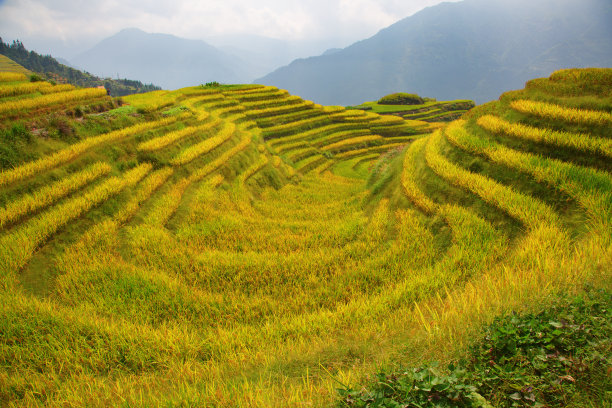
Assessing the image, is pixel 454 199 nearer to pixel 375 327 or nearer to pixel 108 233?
pixel 375 327

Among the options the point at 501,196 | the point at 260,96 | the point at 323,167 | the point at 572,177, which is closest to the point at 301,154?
the point at 323,167

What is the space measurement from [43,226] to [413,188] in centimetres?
751

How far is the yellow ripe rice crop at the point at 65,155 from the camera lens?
5606 mm

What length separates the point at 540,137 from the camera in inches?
213

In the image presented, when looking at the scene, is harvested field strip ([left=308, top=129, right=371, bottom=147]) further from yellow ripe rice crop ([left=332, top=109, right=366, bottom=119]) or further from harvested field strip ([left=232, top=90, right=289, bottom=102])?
harvested field strip ([left=232, top=90, right=289, bottom=102])

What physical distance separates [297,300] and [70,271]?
11.9 feet

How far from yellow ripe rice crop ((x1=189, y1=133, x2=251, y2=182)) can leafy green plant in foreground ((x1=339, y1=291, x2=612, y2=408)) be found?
8.44 metres

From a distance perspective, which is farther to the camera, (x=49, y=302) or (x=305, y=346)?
(x=49, y=302)

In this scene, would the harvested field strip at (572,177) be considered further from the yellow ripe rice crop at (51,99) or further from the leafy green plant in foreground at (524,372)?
the yellow ripe rice crop at (51,99)

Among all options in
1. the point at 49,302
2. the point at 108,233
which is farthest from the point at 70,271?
the point at 108,233

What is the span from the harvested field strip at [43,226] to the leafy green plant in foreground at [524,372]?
210 inches

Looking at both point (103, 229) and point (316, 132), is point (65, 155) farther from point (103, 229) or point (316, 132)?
point (316, 132)

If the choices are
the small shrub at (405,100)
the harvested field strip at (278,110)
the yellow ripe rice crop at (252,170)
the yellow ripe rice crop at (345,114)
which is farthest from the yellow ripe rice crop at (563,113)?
the small shrub at (405,100)

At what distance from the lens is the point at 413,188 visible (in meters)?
6.56
